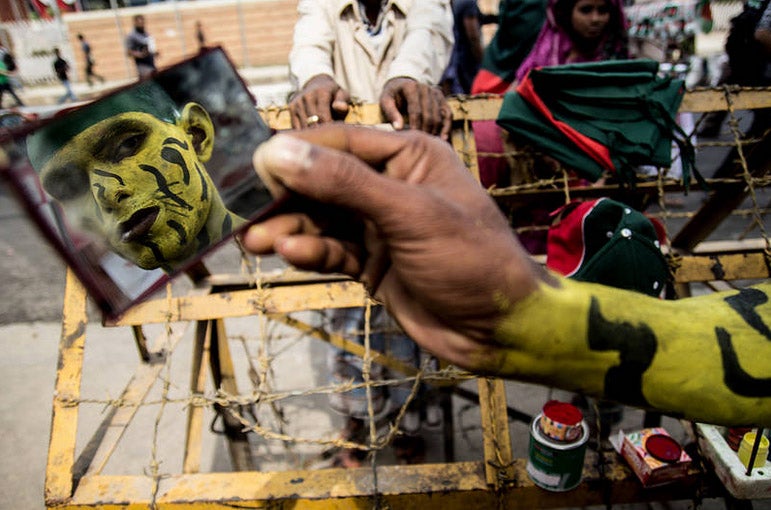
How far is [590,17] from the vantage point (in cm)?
266

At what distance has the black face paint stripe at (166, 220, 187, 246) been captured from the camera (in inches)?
33.4

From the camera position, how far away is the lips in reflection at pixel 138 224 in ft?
2.64

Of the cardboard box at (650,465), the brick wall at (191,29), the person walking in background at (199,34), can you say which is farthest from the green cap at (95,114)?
the brick wall at (191,29)

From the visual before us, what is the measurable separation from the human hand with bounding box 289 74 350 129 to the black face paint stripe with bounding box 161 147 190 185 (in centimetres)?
79

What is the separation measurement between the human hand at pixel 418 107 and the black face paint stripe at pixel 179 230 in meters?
0.95

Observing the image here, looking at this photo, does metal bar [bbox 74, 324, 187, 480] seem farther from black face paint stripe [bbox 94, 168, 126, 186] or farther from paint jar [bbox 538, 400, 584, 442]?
paint jar [bbox 538, 400, 584, 442]

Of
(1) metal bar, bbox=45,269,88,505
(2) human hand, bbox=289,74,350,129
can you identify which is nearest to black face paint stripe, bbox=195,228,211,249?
(1) metal bar, bbox=45,269,88,505

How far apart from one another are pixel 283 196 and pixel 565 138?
1.35 meters

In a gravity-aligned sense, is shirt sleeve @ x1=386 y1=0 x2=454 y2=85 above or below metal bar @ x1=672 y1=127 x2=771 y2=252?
above

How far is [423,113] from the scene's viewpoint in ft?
5.46

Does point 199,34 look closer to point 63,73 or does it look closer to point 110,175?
point 63,73

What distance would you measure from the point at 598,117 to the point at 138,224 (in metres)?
1.64

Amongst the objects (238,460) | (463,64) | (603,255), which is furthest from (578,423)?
(463,64)

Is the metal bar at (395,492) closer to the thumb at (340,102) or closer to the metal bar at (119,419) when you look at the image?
the metal bar at (119,419)
